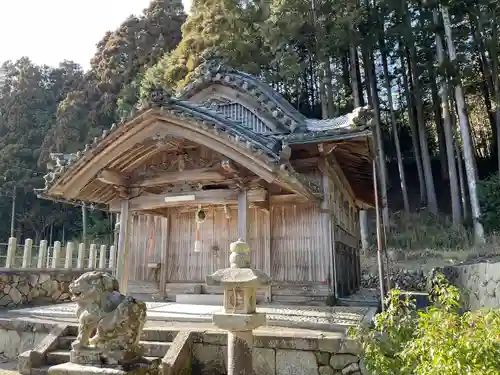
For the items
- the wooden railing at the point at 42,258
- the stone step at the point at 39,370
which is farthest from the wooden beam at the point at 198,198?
the wooden railing at the point at 42,258

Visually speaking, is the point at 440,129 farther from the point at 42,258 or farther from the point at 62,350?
the point at 62,350

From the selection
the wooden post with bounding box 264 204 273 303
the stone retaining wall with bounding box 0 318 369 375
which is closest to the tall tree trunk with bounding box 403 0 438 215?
the wooden post with bounding box 264 204 273 303

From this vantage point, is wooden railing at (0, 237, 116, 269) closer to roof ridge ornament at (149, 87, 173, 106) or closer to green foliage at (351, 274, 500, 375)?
roof ridge ornament at (149, 87, 173, 106)

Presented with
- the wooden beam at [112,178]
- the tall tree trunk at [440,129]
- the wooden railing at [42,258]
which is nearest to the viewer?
the wooden beam at [112,178]

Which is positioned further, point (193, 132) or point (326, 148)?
point (326, 148)

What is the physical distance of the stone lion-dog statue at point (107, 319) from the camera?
4941 mm

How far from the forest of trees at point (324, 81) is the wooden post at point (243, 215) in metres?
7.61

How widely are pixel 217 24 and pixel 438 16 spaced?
44.9 feet

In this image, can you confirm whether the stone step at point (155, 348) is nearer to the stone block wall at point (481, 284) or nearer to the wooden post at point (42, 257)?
the stone block wall at point (481, 284)

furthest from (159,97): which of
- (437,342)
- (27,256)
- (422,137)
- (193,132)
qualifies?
(422,137)

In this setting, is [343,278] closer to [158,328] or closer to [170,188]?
[170,188]

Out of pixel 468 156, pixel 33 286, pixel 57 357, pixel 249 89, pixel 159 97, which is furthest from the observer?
pixel 468 156

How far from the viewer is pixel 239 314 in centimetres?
496

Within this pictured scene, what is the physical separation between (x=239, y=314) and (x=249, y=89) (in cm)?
745
